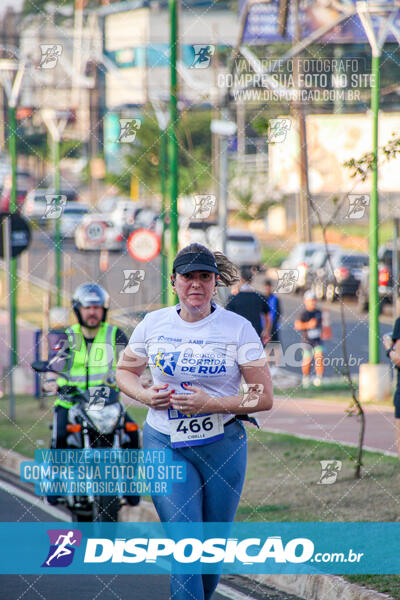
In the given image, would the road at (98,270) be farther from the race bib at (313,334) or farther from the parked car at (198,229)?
the race bib at (313,334)

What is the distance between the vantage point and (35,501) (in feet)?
33.5

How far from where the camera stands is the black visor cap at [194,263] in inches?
212

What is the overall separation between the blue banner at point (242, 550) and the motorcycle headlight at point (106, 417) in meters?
0.64

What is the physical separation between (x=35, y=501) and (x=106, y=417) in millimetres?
2332

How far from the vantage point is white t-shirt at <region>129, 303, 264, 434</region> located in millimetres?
5410

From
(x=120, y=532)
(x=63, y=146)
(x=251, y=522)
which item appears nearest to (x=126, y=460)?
(x=120, y=532)

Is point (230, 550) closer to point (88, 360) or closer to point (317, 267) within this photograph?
point (88, 360)

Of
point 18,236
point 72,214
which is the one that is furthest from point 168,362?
point 72,214

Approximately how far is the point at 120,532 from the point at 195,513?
2.91m

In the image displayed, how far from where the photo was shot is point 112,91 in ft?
250

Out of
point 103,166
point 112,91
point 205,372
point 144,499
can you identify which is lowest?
point 144,499

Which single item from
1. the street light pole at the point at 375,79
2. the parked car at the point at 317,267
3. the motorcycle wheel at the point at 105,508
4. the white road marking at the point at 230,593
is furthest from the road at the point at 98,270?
the white road marking at the point at 230,593

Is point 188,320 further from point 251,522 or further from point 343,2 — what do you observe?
point 343,2

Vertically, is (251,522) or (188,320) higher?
(188,320)
